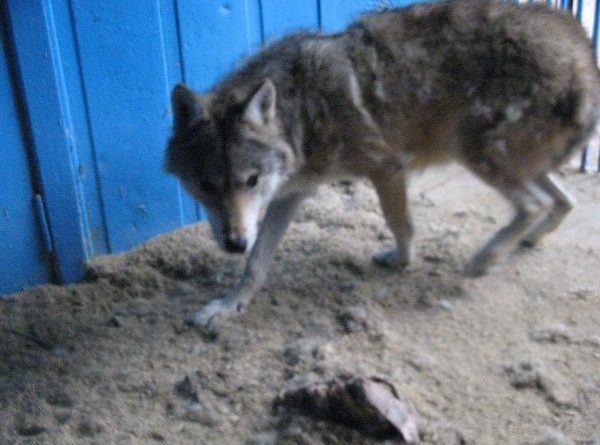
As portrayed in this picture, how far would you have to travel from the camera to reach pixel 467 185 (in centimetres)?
470

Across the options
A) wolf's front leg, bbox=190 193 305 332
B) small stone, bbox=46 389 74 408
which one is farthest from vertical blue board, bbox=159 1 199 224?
small stone, bbox=46 389 74 408

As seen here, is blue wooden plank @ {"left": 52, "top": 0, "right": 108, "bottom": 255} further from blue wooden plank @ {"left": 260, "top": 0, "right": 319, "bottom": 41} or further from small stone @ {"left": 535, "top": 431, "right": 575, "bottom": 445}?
small stone @ {"left": 535, "top": 431, "right": 575, "bottom": 445}

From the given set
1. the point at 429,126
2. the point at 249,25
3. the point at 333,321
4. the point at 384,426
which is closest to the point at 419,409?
the point at 384,426

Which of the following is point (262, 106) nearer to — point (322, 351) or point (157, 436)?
point (322, 351)

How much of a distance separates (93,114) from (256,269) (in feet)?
3.81

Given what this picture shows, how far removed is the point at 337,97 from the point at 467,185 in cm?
173

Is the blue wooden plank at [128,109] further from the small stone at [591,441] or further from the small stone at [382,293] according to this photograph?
the small stone at [591,441]

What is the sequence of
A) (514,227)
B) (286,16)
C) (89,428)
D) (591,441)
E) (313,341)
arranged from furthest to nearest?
1. (286,16)
2. (514,227)
3. (313,341)
4. (89,428)
5. (591,441)

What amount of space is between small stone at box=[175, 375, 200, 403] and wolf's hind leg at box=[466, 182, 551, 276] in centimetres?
157

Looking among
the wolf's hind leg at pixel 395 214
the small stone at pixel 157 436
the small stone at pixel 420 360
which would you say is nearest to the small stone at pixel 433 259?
the wolf's hind leg at pixel 395 214

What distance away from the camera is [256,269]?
11.2 feet

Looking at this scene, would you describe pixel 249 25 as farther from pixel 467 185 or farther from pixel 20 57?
pixel 467 185

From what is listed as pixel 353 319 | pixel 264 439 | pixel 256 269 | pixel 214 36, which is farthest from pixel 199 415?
pixel 214 36

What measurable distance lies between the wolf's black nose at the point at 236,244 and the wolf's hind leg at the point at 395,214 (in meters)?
0.79
